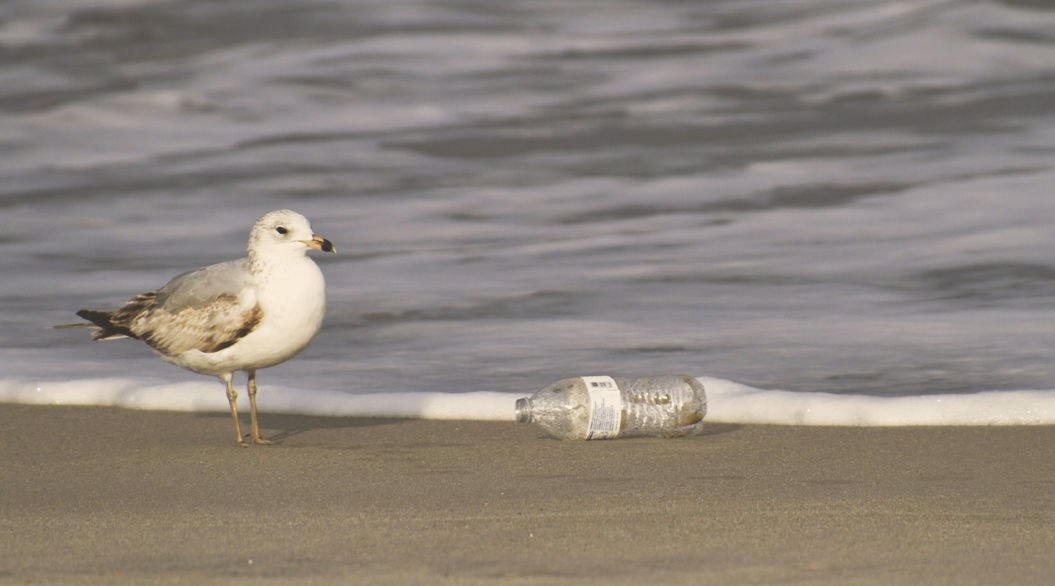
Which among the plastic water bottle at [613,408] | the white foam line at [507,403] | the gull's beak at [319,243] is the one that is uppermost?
the gull's beak at [319,243]

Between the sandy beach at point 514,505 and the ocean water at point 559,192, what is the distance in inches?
17.2

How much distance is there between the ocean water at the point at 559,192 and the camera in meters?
5.41

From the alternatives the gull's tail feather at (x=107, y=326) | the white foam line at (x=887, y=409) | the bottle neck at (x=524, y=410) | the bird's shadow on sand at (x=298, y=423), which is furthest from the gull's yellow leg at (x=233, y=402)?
the white foam line at (x=887, y=409)

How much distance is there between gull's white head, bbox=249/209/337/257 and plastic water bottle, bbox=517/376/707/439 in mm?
785

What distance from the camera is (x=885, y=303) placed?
6.50 meters

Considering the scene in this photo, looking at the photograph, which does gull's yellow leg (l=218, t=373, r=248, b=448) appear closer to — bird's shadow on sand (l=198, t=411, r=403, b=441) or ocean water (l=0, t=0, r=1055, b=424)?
bird's shadow on sand (l=198, t=411, r=403, b=441)

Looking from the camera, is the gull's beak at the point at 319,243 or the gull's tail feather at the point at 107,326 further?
the gull's tail feather at the point at 107,326

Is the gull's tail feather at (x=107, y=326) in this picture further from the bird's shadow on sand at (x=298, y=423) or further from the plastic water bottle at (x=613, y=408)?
the plastic water bottle at (x=613, y=408)


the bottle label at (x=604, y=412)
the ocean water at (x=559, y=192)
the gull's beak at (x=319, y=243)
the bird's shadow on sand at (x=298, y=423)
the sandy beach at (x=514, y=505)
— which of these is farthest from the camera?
the ocean water at (x=559, y=192)

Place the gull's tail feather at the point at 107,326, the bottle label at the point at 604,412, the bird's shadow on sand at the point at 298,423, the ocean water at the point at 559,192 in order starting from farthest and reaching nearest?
the ocean water at the point at 559,192
the bird's shadow on sand at the point at 298,423
the gull's tail feather at the point at 107,326
the bottle label at the point at 604,412

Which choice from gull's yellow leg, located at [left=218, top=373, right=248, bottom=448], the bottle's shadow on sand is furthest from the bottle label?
gull's yellow leg, located at [left=218, top=373, right=248, bottom=448]

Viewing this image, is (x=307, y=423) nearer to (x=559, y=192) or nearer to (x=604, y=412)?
(x=604, y=412)

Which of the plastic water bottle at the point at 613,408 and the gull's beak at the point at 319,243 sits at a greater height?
the gull's beak at the point at 319,243

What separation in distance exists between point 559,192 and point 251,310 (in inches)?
242
